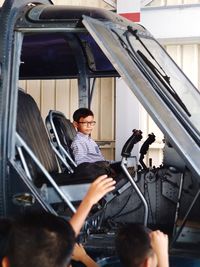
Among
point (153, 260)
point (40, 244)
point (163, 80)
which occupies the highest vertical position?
point (163, 80)

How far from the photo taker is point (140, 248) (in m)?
2.02

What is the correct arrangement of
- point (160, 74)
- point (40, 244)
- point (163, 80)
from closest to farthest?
point (40, 244), point (163, 80), point (160, 74)

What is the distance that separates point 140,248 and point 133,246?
0.03 metres

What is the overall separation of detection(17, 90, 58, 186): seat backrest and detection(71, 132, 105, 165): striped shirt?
29 cm

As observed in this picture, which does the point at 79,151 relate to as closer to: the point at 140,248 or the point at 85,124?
the point at 85,124

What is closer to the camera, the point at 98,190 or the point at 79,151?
the point at 98,190

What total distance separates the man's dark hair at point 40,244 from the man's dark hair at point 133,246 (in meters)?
0.36

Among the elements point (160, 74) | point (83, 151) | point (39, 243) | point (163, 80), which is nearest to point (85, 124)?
point (83, 151)

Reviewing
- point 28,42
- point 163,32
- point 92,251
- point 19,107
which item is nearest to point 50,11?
point 19,107

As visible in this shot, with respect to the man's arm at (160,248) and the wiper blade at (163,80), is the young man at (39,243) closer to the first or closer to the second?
the man's arm at (160,248)

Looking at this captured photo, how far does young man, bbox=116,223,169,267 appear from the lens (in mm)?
2006

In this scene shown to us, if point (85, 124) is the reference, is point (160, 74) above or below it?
above

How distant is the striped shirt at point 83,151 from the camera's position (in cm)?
411

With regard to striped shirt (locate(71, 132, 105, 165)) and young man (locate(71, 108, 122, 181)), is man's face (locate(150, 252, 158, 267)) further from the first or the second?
striped shirt (locate(71, 132, 105, 165))
